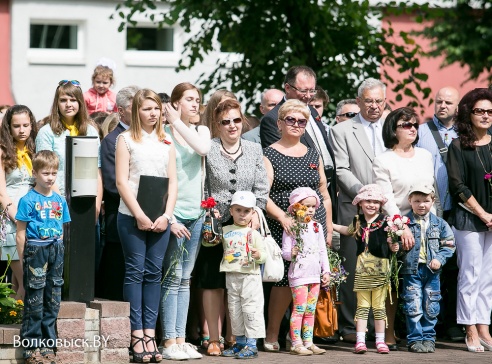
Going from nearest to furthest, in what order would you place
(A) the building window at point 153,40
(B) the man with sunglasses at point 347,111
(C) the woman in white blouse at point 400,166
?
(C) the woman in white blouse at point 400,166 → (B) the man with sunglasses at point 347,111 → (A) the building window at point 153,40

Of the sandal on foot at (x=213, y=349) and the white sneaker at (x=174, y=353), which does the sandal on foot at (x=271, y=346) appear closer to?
the sandal on foot at (x=213, y=349)

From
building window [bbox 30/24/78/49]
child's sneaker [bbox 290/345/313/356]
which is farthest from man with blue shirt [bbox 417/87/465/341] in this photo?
building window [bbox 30/24/78/49]

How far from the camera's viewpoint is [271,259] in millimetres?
9875

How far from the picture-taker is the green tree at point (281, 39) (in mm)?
15734

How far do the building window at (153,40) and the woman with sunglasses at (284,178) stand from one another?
513 inches

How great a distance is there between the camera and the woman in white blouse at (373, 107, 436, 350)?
1069cm

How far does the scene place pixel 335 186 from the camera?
11.1 m

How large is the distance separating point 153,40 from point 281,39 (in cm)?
786

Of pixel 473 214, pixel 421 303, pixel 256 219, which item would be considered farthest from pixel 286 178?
pixel 473 214

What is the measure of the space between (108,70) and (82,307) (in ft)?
14.7

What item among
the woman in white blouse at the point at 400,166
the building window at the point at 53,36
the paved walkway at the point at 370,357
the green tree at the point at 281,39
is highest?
the building window at the point at 53,36

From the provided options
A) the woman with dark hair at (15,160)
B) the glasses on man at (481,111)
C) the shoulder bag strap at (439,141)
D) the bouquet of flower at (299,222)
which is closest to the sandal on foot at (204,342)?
the bouquet of flower at (299,222)

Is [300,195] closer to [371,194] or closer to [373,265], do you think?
[371,194]

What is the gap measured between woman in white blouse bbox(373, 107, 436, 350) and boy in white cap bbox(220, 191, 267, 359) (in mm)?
1438
